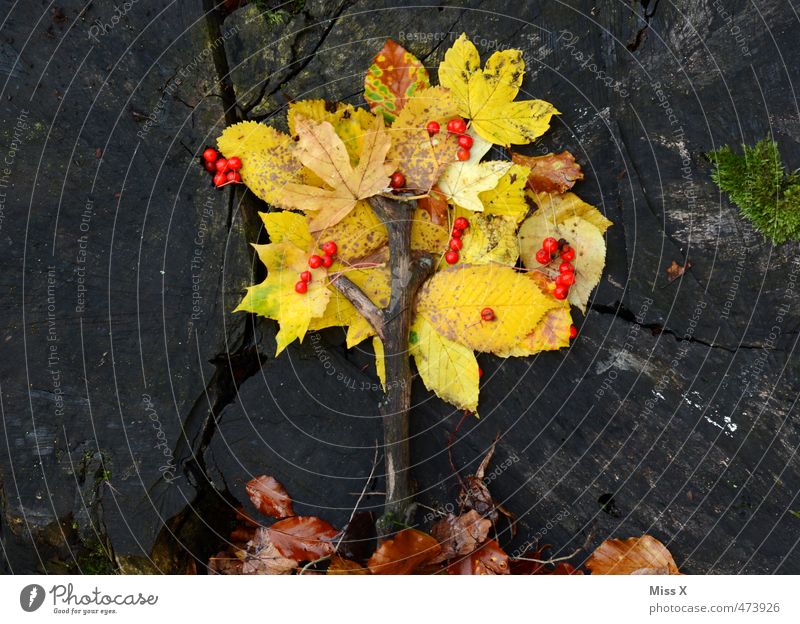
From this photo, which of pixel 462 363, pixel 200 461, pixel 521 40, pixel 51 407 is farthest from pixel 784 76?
pixel 51 407

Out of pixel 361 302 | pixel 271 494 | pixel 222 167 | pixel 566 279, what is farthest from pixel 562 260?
pixel 271 494

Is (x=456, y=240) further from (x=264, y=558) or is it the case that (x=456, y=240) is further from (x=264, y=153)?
(x=264, y=558)

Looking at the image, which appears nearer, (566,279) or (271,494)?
(566,279)

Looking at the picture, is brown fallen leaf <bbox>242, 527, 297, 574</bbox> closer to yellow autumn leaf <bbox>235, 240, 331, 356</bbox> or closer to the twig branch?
yellow autumn leaf <bbox>235, 240, 331, 356</bbox>

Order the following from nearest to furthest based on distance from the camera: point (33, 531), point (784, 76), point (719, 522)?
1. point (784, 76)
2. point (719, 522)
3. point (33, 531)

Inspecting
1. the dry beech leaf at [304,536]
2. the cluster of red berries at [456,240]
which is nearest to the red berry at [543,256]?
the cluster of red berries at [456,240]

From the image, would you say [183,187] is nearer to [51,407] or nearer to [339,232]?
[339,232]

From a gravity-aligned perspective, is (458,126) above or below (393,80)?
below
